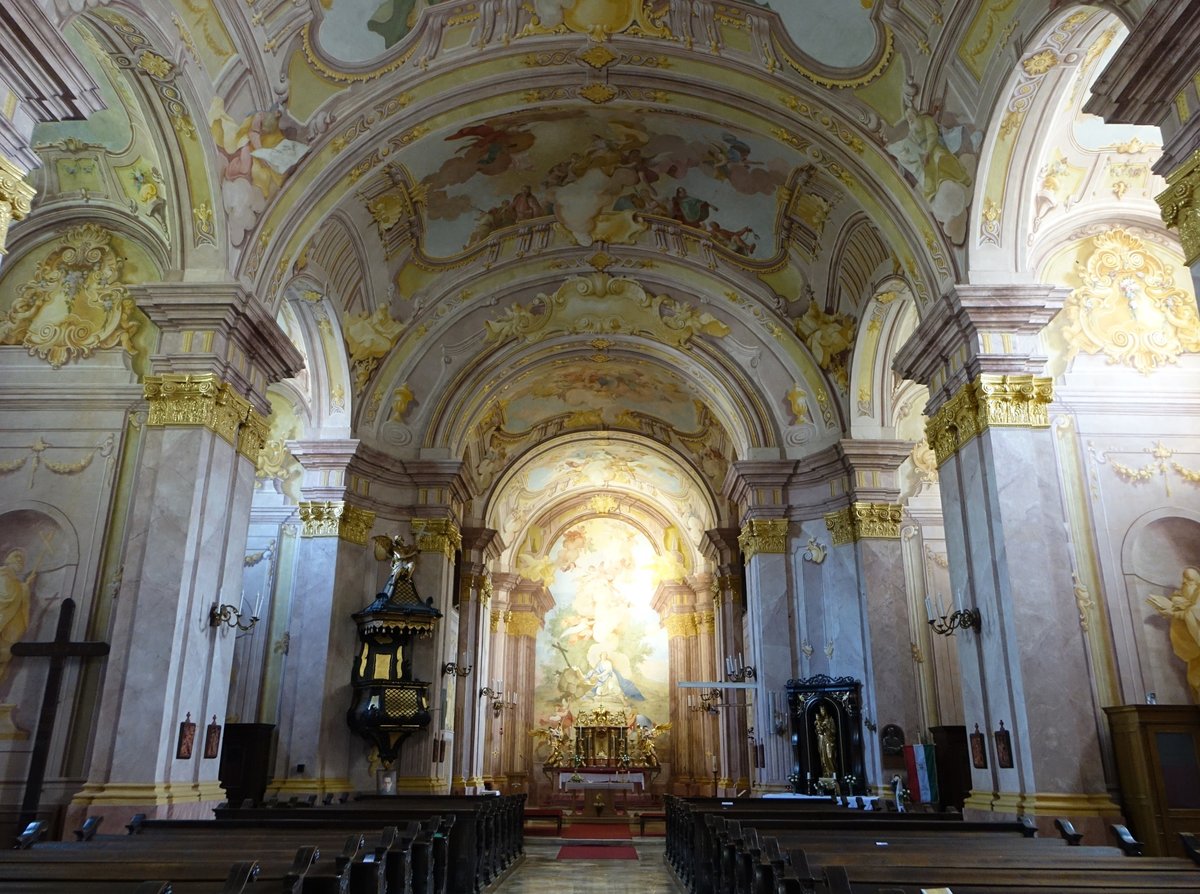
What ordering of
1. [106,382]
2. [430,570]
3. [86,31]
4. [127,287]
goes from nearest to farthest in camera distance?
[86,31] → [127,287] → [106,382] → [430,570]

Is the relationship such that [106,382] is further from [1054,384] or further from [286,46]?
[1054,384]

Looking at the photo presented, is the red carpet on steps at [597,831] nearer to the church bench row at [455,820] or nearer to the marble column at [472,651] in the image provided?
the marble column at [472,651]

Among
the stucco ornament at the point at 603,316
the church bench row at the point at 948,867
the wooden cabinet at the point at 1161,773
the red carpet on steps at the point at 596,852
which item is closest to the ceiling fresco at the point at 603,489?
the stucco ornament at the point at 603,316

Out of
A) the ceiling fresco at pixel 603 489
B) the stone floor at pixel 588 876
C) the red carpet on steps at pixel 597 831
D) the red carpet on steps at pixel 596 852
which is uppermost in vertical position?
the ceiling fresco at pixel 603 489

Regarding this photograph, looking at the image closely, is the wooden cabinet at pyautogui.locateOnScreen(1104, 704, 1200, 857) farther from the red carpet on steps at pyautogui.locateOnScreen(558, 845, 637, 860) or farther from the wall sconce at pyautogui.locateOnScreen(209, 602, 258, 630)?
the wall sconce at pyautogui.locateOnScreen(209, 602, 258, 630)

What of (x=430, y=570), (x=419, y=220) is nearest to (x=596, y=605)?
(x=430, y=570)

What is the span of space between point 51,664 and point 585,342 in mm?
11481

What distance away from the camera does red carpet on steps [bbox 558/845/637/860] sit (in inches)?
582

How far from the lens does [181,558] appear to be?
988 centimetres

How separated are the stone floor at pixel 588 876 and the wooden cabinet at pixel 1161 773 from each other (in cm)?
489

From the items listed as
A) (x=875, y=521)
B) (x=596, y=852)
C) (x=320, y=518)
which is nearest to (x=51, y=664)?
(x=320, y=518)

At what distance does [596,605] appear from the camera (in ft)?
104

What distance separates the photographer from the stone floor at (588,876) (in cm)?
1073

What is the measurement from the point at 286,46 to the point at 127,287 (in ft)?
11.1
